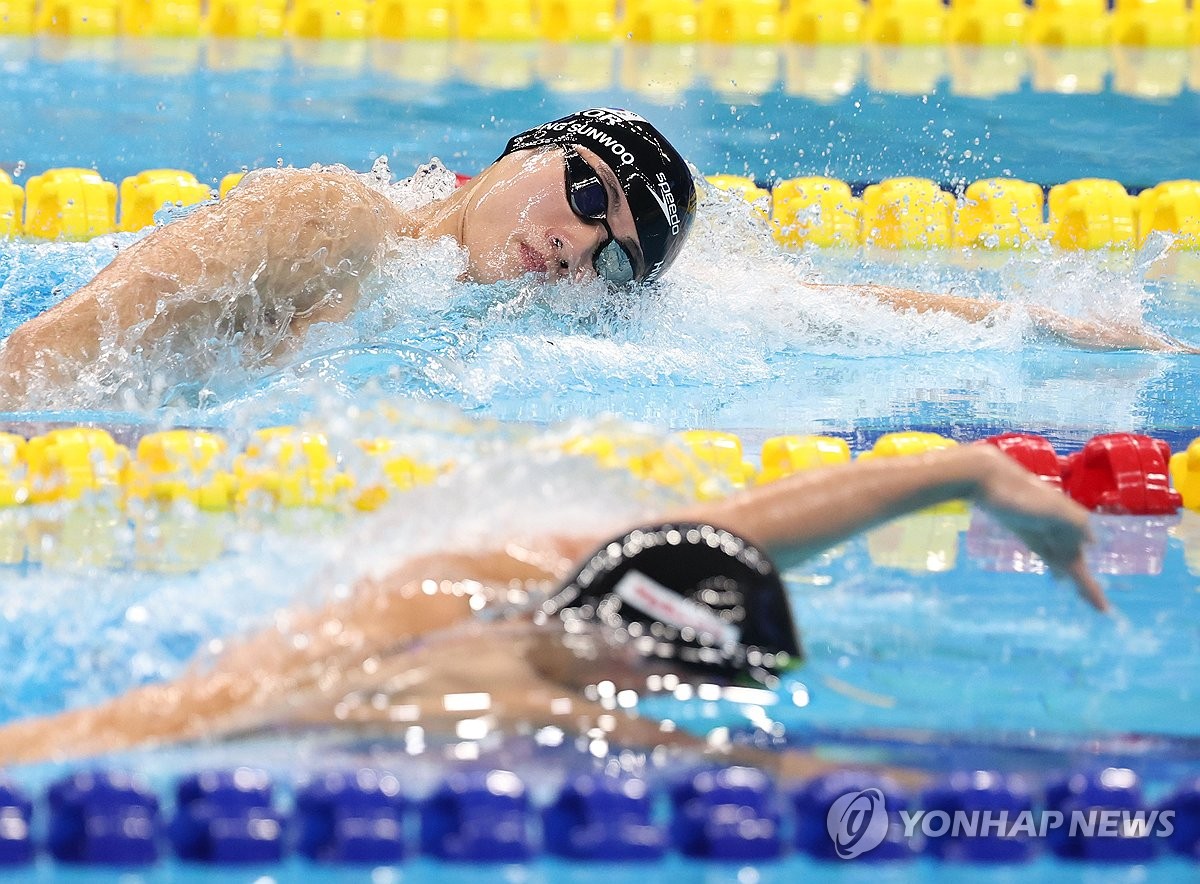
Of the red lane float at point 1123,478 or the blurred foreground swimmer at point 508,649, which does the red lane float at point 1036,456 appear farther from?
the blurred foreground swimmer at point 508,649

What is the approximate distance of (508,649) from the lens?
5.21 feet

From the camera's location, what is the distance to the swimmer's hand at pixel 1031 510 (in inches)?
67.6

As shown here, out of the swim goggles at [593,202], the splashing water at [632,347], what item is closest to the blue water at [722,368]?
the splashing water at [632,347]

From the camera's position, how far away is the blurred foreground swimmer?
1.51m

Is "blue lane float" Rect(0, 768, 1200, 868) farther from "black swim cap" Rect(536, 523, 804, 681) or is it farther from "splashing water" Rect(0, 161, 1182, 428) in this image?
"splashing water" Rect(0, 161, 1182, 428)

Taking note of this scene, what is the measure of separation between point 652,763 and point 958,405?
1.67 meters

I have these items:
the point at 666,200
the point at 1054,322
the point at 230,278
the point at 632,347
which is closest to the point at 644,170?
the point at 666,200

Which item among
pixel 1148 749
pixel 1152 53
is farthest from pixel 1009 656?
pixel 1152 53

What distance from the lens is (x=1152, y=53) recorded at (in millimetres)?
5773

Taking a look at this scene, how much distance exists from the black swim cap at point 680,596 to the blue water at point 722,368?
8 cm

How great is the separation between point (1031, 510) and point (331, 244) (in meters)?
1.42

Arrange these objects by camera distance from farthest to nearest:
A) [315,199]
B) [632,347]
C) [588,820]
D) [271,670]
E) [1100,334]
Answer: [1100,334] < [632,347] < [315,199] < [271,670] < [588,820]

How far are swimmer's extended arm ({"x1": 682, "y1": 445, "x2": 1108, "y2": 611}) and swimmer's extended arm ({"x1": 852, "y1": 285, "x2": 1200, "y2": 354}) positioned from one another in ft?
5.55

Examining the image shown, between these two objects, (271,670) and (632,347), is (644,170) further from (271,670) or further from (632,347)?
(271,670)
